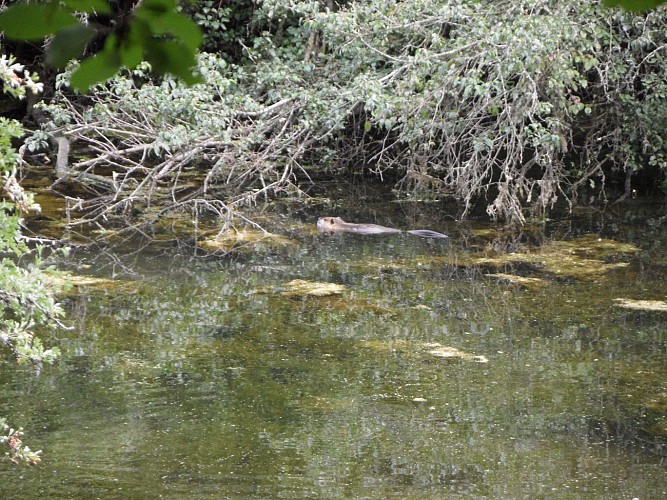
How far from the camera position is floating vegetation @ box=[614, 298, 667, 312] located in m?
5.50

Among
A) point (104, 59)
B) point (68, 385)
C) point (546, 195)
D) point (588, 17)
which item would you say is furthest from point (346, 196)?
point (104, 59)

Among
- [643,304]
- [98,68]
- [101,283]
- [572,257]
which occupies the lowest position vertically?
[101,283]

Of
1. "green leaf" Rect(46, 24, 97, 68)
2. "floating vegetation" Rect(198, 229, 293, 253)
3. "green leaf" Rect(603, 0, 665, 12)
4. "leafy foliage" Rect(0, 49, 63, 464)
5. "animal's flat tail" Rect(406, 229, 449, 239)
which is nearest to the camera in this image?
"green leaf" Rect(46, 24, 97, 68)

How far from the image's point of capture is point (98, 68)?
1.06m

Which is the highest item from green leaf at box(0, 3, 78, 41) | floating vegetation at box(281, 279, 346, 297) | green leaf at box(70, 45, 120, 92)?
green leaf at box(0, 3, 78, 41)

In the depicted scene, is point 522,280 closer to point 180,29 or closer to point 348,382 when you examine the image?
point 348,382

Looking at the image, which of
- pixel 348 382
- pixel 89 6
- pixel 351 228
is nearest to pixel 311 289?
pixel 348 382

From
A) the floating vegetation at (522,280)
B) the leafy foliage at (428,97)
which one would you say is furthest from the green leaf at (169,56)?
the leafy foliage at (428,97)

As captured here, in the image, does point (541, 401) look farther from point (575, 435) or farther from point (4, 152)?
point (4, 152)

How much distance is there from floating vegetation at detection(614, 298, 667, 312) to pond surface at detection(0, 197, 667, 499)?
0.07 meters

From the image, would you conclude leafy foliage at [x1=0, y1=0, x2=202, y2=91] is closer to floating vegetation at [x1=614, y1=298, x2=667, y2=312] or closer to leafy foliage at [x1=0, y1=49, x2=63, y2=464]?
leafy foliage at [x1=0, y1=49, x2=63, y2=464]

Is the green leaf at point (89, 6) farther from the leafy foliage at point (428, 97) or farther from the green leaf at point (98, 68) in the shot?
the leafy foliage at point (428, 97)

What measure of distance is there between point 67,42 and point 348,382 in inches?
133

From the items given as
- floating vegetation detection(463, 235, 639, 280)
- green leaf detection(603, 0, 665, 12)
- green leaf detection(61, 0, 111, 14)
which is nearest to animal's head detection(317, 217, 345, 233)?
floating vegetation detection(463, 235, 639, 280)
